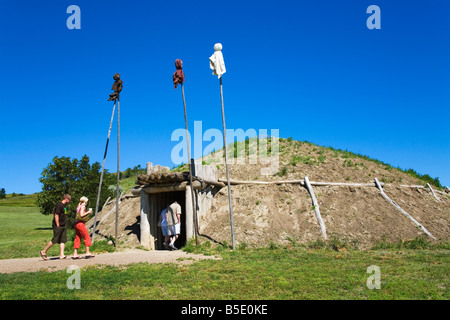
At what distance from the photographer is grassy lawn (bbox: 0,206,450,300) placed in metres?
7.22

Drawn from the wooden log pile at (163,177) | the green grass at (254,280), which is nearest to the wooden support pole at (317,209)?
the green grass at (254,280)

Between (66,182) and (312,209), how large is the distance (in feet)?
74.5

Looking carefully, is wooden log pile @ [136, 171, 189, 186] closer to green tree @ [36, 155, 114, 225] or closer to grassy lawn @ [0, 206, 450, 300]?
grassy lawn @ [0, 206, 450, 300]

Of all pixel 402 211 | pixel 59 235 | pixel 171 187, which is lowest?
pixel 59 235

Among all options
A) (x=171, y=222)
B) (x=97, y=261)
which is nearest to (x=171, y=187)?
(x=171, y=222)

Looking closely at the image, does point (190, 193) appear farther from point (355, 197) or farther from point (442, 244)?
point (442, 244)

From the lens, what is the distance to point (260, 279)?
839cm

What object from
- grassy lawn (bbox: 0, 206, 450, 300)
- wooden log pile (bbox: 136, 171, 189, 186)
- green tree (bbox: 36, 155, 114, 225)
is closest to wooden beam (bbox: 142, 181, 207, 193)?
wooden log pile (bbox: 136, 171, 189, 186)

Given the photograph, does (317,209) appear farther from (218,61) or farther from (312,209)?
(218,61)

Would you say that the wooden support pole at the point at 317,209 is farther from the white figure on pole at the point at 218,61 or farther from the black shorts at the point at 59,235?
the black shorts at the point at 59,235

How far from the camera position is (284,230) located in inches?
581
